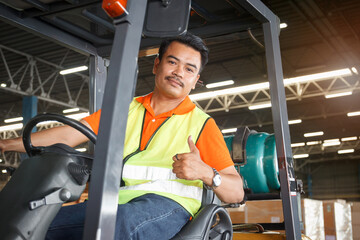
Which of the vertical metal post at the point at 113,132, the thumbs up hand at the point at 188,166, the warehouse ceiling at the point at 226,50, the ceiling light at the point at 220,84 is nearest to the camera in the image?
the vertical metal post at the point at 113,132

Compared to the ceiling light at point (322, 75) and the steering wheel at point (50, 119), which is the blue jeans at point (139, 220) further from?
the ceiling light at point (322, 75)

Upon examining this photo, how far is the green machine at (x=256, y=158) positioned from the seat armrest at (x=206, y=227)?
843 millimetres

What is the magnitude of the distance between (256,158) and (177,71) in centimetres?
104

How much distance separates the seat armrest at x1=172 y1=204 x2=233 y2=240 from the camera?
1.81 m

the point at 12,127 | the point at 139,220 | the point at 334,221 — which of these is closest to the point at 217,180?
the point at 139,220

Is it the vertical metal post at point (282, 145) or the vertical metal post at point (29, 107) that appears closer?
the vertical metal post at point (282, 145)

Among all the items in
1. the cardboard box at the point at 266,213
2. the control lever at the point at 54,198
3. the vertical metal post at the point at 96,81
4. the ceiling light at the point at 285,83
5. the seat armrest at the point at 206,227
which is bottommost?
the seat armrest at the point at 206,227

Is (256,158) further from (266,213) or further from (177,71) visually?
(266,213)

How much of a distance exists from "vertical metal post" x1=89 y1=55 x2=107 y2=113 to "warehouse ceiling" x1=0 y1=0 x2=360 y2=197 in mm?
76

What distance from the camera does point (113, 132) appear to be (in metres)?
1.28

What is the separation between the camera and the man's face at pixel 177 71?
2289 millimetres

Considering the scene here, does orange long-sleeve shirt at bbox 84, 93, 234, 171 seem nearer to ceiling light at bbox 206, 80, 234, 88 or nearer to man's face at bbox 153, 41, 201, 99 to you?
man's face at bbox 153, 41, 201, 99

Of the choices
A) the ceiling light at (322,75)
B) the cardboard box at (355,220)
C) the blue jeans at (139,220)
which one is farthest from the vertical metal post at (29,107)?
the blue jeans at (139,220)

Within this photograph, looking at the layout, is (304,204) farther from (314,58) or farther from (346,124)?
(346,124)
